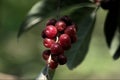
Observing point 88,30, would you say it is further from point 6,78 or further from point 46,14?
point 6,78

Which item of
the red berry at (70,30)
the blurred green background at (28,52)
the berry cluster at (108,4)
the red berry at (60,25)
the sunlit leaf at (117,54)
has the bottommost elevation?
the blurred green background at (28,52)

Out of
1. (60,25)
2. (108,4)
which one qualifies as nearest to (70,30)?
(60,25)

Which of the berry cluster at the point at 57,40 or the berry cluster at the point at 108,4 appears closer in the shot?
the berry cluster at the point at 57,40

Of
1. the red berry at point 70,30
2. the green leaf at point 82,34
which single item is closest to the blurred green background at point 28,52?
the green leaf at point 82,34

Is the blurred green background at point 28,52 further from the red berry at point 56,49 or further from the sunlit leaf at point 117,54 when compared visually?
the red berry at point 56,49

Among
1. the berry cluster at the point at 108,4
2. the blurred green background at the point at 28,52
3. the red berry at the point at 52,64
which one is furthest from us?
the blurred green background at the point at 28,52

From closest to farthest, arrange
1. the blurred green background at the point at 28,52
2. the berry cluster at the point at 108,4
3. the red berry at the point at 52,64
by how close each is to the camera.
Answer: the red berry at the point at 52,64 → the berry cluster at the point at 108,4 → the blurred green background at the point at 28,52

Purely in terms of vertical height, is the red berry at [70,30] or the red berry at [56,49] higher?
the red berry at [70,30]
